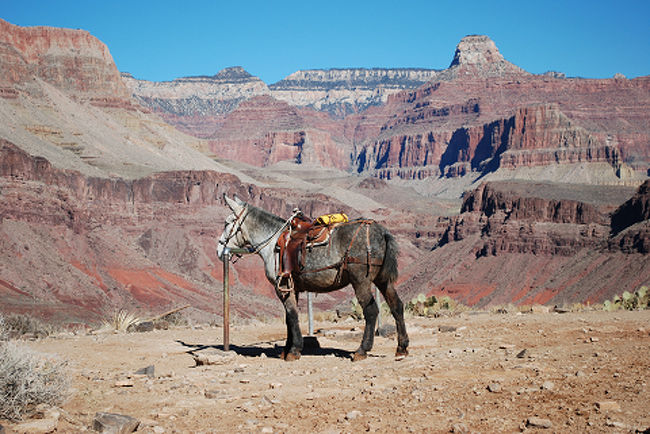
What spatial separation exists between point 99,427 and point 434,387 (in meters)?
3.96

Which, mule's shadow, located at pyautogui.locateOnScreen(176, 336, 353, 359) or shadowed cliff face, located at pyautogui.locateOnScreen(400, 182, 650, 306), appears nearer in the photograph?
mule's shadow, located at pyautogui.locateOnScreen(176, 336, 353, 359)

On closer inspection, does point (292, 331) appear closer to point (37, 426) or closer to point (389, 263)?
point (389, 263)

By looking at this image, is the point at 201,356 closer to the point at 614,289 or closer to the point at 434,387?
the point at 434,387

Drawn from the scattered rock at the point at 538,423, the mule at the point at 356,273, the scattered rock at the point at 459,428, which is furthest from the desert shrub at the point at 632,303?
the scattered rock at the point at 459,428

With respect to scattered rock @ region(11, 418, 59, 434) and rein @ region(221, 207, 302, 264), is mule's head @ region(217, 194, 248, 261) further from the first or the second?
scattered rock @ region(11, 418, 59, 434)

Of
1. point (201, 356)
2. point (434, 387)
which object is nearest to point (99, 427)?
point (434, 387)

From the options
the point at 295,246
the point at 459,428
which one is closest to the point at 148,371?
the point at 295,246

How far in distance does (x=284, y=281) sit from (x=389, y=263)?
1.90 metres

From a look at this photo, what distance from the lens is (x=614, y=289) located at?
178 feet

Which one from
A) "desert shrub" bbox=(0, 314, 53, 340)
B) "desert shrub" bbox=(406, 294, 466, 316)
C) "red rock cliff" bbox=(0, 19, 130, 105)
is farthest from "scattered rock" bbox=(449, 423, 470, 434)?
"red rock cliff" bbox=(0, 19, 130, 105)

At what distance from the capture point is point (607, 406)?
7652 millimetres

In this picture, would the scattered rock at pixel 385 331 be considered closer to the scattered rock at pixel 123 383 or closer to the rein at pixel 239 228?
the rein at pixel 239 228

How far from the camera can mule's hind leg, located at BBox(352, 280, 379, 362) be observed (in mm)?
12594

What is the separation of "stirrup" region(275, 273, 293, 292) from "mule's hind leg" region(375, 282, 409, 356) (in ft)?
5.01
